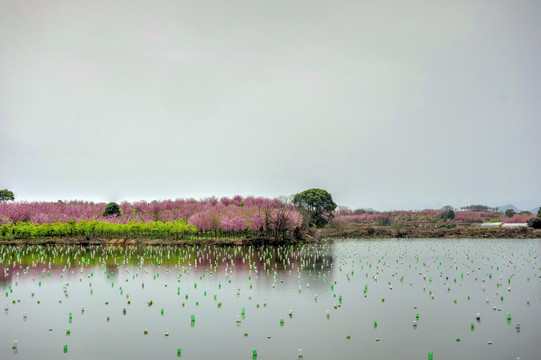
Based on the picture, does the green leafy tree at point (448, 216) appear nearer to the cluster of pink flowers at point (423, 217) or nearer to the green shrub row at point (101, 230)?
the cluster of pink flowers at point (423, 217)

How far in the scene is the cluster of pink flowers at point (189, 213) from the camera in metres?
65.1

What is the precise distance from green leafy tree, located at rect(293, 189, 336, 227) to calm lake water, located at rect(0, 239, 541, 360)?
5685cm

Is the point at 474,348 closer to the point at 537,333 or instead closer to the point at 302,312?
the point at 537,333

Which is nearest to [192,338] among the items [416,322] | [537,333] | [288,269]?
[416,322]

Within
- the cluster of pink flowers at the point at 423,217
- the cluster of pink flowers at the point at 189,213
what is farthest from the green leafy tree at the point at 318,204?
the cluster of pink flowers at the point at 423,217

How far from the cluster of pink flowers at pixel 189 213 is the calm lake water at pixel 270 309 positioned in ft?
75.8

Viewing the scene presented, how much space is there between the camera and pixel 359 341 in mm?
17734

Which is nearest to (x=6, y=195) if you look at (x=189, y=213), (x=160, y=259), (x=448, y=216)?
(x=189, y=213)

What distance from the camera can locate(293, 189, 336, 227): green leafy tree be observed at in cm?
9938

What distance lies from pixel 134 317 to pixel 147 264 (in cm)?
2034

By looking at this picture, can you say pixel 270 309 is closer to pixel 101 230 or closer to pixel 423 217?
pixel 101 230

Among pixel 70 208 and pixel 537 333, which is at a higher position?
pixel 70 208

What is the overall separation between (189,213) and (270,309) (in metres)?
63.1

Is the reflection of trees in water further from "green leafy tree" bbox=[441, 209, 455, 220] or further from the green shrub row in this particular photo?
"green leafy tree" bbox=[441, 209, 455, 220]
